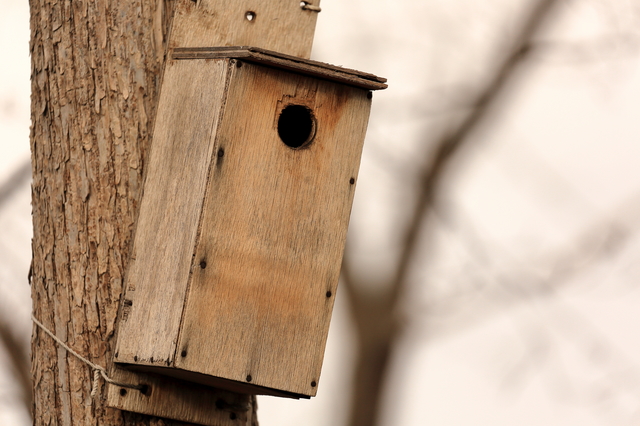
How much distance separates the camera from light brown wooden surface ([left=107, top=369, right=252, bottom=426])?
8.29 feet

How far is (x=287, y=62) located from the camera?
243 centimetres

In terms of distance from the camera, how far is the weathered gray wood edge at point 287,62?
7.84 ft

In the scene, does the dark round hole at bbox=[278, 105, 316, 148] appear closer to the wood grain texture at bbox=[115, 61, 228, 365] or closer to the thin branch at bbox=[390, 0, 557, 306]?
the wood grain texture at bbox=[115, 61, 228, 365]

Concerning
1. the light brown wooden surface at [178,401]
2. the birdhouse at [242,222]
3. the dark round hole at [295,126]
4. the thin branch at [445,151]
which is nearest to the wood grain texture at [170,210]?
the birdhouse at [242,222]

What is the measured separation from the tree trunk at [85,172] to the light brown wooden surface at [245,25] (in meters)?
0.07

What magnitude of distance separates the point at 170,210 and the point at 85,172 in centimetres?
30

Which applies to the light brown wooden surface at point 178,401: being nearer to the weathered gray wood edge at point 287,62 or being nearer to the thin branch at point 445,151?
the weathered gray wood edge at point 287,62

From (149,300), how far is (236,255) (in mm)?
294

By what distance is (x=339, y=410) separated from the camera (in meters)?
6.43

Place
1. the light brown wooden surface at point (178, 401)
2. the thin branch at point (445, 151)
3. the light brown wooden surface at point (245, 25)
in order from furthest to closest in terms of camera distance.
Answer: the thin branch at point (445, 151) → the light brown wooden surface at point (245, 25) → the light brown wooden surface at point (178, 401)

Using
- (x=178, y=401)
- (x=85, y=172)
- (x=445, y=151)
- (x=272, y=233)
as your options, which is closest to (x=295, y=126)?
(x=272, y=233)

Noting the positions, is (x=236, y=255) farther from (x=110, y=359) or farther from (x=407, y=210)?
(x=407, y=210)

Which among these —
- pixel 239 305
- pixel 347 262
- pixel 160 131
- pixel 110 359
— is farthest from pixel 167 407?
pixel 347 262

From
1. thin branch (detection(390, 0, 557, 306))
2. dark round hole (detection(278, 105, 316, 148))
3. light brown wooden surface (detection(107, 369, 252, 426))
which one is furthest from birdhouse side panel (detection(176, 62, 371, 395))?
thin branch (detection(390, 0, 557, 306))
